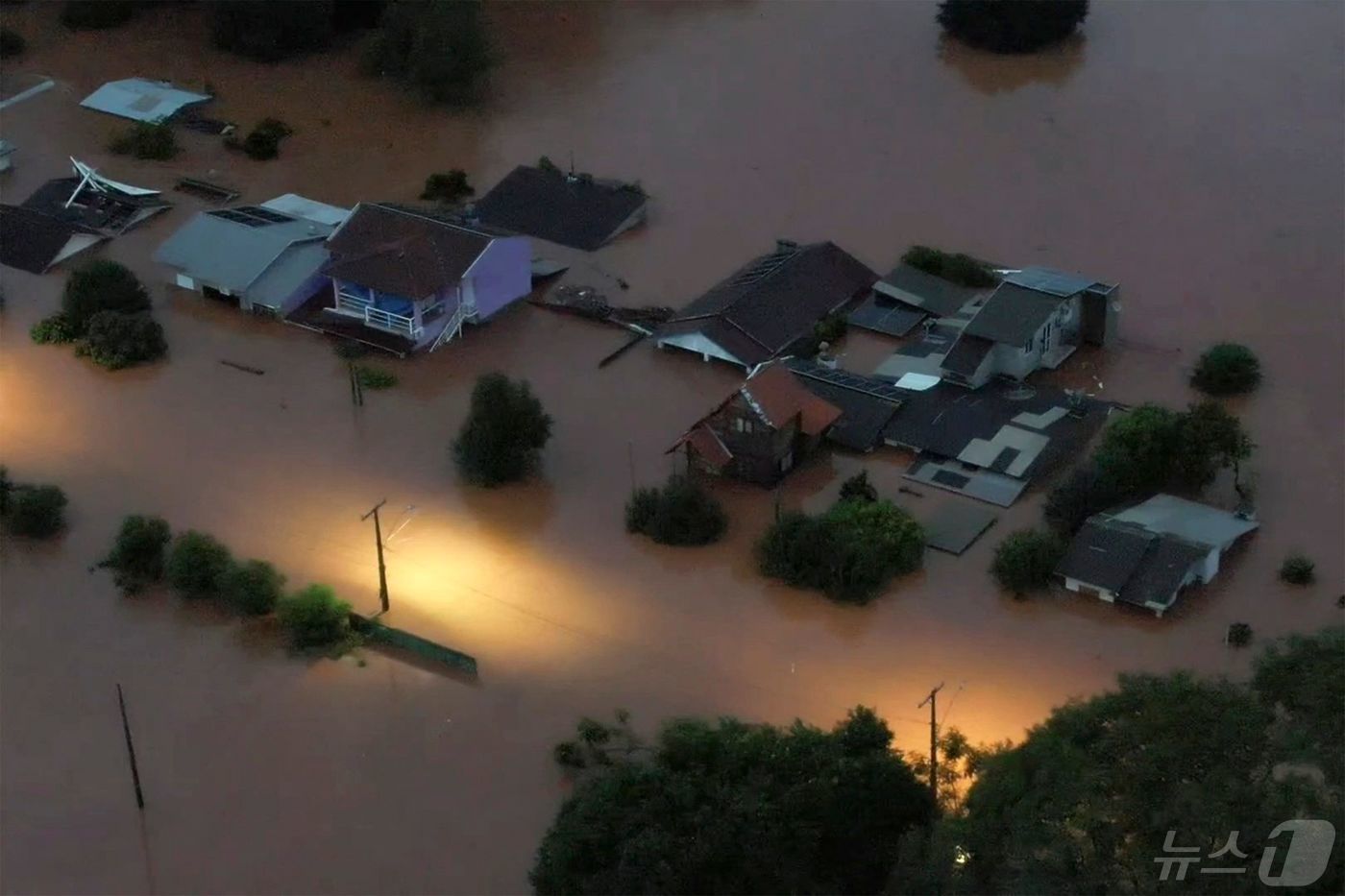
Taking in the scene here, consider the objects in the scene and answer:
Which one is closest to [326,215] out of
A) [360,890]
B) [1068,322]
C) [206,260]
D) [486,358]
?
[206,260]

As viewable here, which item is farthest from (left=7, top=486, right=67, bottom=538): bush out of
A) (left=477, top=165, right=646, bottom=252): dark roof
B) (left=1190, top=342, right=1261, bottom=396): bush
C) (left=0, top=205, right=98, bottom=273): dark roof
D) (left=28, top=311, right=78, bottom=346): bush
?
(left=1190, top=342, right=1261, bottom=396): bush

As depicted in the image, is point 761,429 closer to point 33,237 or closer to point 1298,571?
point 1298,571

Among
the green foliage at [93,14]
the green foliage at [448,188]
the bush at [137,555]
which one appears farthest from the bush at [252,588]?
the green foliage at [93,14]

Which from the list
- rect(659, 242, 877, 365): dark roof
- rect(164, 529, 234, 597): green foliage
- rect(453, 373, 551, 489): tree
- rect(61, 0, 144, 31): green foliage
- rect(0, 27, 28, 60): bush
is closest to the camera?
rect(164, 529, 234, 597): green foliage

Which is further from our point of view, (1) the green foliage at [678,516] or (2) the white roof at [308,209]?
(2) the white roof at [308,209]

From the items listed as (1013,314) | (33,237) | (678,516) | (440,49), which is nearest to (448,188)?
(440,49)

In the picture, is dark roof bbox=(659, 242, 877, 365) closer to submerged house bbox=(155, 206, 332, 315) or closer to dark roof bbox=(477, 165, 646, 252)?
dark roof bbox=(477, 165, 646, 252)

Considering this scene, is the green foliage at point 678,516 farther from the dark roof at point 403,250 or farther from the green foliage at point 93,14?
the green foliage at point 93,14
